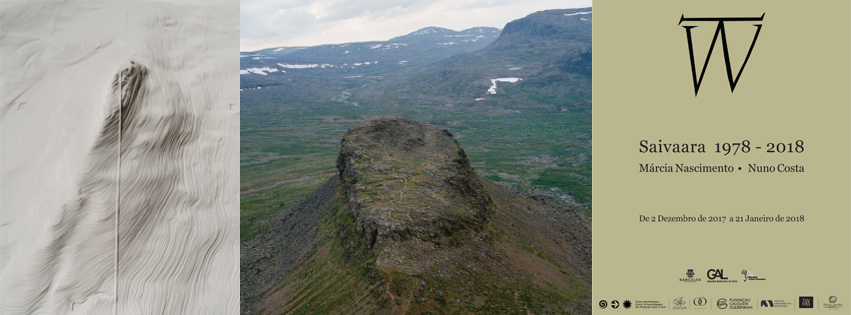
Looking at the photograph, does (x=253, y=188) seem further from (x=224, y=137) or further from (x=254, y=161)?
(x=224, y=137)

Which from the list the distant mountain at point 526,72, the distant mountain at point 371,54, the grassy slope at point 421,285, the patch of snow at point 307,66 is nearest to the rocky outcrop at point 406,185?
the grassy slope at point 421,285

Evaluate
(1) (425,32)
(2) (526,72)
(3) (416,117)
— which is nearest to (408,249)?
(3) (416,117)

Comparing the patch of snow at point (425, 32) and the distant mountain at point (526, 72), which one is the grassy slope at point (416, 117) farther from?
the patch of snow at point (425, 32)

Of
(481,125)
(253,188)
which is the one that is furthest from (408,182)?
(481,125)

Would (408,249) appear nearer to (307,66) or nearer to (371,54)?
(307,66)

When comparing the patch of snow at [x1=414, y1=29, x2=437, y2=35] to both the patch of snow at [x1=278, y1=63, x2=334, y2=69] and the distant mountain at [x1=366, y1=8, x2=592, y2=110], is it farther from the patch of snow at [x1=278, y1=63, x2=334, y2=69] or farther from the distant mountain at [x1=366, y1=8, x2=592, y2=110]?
the distant mountain at [x1=366, y1=8, x2=592, y2=110]
